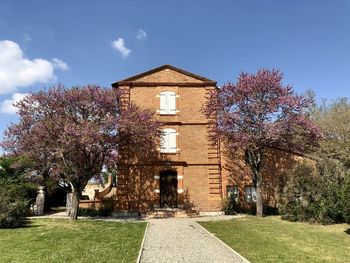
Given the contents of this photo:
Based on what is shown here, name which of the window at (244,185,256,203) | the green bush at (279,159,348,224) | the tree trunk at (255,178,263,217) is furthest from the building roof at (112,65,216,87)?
the green bush at (279,159,348,224)

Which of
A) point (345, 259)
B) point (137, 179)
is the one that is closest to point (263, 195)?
point (137, 179)

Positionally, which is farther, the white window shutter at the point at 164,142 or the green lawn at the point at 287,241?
the white window shutter at the point at 164,142

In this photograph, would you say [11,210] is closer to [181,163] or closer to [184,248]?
[184,248]

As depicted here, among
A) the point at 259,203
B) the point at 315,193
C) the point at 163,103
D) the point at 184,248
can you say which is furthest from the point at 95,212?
the point at 315,193

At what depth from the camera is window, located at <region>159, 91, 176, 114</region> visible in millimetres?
24781

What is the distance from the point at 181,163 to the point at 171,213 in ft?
11.5

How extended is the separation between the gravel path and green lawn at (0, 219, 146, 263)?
0.47m

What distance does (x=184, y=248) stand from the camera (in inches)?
431

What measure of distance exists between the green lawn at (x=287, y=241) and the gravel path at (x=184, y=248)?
49 cm

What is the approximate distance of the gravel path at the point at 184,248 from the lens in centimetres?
940

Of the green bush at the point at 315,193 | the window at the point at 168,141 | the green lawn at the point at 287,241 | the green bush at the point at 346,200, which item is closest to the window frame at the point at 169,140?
the window at the point at 168,141

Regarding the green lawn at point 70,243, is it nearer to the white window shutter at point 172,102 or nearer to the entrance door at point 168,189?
the entrance door at point 168,189

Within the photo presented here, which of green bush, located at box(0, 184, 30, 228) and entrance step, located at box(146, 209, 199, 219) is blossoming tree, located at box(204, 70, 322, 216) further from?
green bush, located at box(0, 184, 30, 228)

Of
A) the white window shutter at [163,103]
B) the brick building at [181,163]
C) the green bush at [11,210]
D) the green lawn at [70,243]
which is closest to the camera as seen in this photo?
the green lawn at [70,243]
